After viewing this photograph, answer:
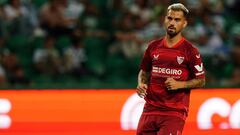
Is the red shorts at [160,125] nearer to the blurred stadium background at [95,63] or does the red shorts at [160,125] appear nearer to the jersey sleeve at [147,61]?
the jersey sleeve at [147,61]

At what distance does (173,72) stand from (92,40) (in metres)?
5.09

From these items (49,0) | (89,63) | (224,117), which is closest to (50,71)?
(89,63)

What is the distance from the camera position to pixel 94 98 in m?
9.53

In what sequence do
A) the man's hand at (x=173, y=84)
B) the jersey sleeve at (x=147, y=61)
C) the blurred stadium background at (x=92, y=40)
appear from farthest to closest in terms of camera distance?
the blurred stadium background at (x=92, y=40) < the jersey sleeve at (x=147, y=61) < the man's hand at (x=173, y=84)

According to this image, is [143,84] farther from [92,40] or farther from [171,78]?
[92,40]

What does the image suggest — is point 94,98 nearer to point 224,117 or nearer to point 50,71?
point 50,71

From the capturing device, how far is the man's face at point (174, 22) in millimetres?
5953

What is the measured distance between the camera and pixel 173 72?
6.09 metres

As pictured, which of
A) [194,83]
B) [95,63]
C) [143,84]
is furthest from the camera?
[95,63]

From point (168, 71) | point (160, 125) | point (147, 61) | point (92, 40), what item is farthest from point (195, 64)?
point (92, 40)

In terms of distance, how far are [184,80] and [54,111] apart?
3.69 m

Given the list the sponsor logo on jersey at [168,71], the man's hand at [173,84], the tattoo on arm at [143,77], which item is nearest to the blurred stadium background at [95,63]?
the tattoo on arm at [143,77]

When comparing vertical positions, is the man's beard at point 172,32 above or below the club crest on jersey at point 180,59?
above

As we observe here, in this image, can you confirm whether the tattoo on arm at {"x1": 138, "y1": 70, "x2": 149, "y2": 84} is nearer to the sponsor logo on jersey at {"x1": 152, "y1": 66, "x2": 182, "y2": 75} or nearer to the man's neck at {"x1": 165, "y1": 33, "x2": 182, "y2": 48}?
the sponsor logo on jersey at {"x1": 152, "y1": 66, "x2": 182, "y2": 75}
